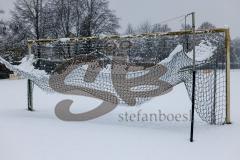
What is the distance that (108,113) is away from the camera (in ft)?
19.1

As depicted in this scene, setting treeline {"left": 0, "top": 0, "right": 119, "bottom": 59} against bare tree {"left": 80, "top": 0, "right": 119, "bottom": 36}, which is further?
bare tree {"left": 80, "top": 0, "right": 119, "bottom": 36}

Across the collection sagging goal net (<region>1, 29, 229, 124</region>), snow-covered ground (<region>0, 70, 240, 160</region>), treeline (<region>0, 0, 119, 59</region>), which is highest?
treeline (<region>0, 0, 119, 59</region>)

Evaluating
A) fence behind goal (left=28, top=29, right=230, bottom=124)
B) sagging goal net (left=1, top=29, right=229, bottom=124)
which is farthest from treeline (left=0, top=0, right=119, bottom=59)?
fence behind goal (left=28, top=29, right=230, bottom=124)

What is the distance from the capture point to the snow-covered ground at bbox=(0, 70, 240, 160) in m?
3.59

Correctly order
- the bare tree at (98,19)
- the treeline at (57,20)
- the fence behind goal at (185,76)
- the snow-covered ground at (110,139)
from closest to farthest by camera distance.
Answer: the snow-covered ground at (110,139)
the fence behind goal at (185,76)
the treeline at (57,20)
the bare tree at (98,19)

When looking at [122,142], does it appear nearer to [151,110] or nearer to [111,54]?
[151,110]

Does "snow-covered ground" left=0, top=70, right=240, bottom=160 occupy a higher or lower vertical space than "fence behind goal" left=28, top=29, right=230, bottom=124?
lower

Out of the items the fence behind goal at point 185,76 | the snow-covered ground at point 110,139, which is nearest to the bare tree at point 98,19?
the fence behind goal at point 185,76

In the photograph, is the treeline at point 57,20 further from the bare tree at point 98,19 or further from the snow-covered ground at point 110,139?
the snow-covered ground at point 110,139

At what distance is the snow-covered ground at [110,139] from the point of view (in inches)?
141

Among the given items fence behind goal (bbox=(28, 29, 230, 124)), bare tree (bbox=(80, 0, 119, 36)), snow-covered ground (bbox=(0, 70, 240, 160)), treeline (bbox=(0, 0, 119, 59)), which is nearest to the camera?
snow-covered ground (bbox=(0, 70, 240, 160))

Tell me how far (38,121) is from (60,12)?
24175 millimetres

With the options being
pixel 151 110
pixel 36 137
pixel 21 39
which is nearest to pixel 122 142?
pixel 36 137

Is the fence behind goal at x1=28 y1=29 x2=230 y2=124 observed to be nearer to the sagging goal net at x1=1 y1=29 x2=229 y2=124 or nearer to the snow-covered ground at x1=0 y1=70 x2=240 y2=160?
the sagging goal net at x1=1 y1=29 x2=229 y2=124
